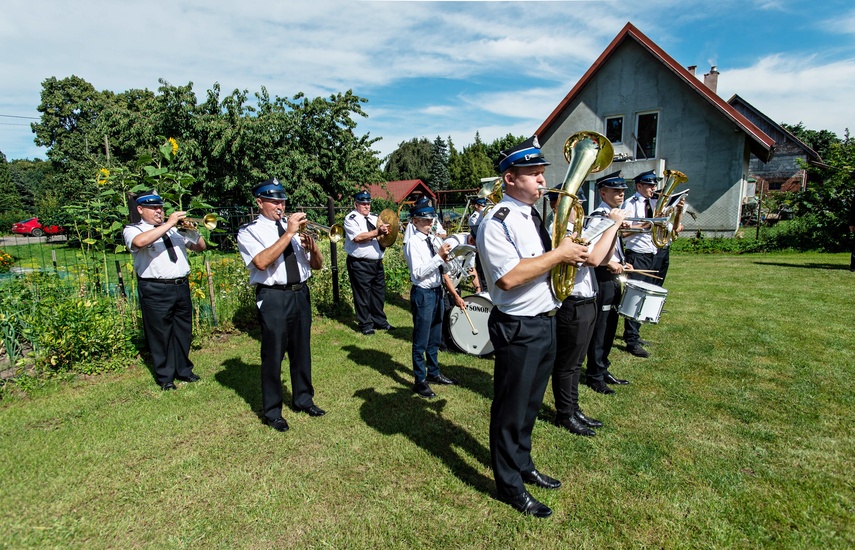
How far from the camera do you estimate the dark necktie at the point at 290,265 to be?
13.1 ft

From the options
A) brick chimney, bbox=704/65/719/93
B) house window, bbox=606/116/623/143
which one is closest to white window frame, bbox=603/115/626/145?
house window, bbox=606/116/623/143

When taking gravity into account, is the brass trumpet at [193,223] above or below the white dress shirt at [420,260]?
above

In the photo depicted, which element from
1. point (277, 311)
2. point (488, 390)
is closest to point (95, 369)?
point (277, 311)

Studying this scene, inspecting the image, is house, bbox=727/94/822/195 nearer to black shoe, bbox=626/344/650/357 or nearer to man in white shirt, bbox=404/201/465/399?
black shoe, bbox=626/344/650/357

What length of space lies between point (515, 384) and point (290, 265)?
2266 millimetres

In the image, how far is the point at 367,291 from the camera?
7488 millimetres

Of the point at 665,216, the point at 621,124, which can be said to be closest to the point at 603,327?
the point at 665,216

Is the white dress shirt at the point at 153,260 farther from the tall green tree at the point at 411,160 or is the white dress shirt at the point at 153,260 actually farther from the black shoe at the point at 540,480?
the tall green tree at the point at 411,160

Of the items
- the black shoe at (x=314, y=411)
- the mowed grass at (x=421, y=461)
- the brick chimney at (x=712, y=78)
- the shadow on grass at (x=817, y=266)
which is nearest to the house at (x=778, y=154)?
the brick chimney at (x=712, y=78)

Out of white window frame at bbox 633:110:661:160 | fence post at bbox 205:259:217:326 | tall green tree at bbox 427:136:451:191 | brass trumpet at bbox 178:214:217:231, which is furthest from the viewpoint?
tall green tree at bbox 427:136:451:191

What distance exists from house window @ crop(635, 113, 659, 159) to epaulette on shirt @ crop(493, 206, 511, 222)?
18858mm

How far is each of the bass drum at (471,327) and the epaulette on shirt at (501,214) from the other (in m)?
2.75

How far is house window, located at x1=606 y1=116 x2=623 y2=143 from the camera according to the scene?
64.5 feet

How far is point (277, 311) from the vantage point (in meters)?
4.01
